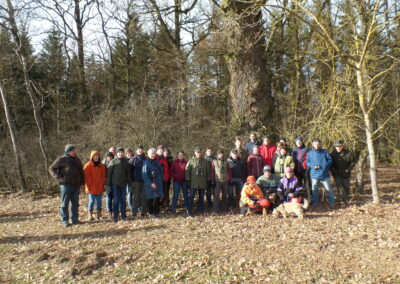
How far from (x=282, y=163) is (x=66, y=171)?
17.4 feet

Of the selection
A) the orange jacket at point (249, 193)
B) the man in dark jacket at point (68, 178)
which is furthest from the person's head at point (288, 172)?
the man in dark jacket at point (68, 178)

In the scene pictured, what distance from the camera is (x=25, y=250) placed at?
Answer: 593 centimetres

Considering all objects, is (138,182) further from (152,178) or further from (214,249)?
(214,249)

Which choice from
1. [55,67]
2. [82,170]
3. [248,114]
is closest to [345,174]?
[248,114]

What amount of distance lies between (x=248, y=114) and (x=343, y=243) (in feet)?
18.8

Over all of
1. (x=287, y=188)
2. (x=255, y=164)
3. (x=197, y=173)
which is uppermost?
(x=255, y=164)

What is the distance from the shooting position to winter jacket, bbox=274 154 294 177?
27.0 feet

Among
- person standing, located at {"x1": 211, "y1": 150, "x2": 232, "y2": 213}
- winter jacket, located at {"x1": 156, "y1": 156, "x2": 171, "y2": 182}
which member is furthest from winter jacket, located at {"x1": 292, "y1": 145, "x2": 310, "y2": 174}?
winter jacket, located at {"x1": 156, "y1": 156, "x2": 171, "y2": 182}

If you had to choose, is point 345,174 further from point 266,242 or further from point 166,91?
point 166,91

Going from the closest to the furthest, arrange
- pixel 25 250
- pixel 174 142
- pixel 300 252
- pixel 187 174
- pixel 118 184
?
pixel 300 252, pixel 25 250, pixel 118 184, pixel 187 174, pixel 174 142

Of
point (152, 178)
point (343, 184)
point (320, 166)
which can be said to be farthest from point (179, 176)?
point (343, 184)

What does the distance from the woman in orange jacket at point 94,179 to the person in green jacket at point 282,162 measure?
176 inches

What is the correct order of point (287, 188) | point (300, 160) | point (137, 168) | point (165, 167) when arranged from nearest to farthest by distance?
point (287, 188)
point (137, 168)
point (300, 160)
point (165, 167)

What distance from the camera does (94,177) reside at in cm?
801
